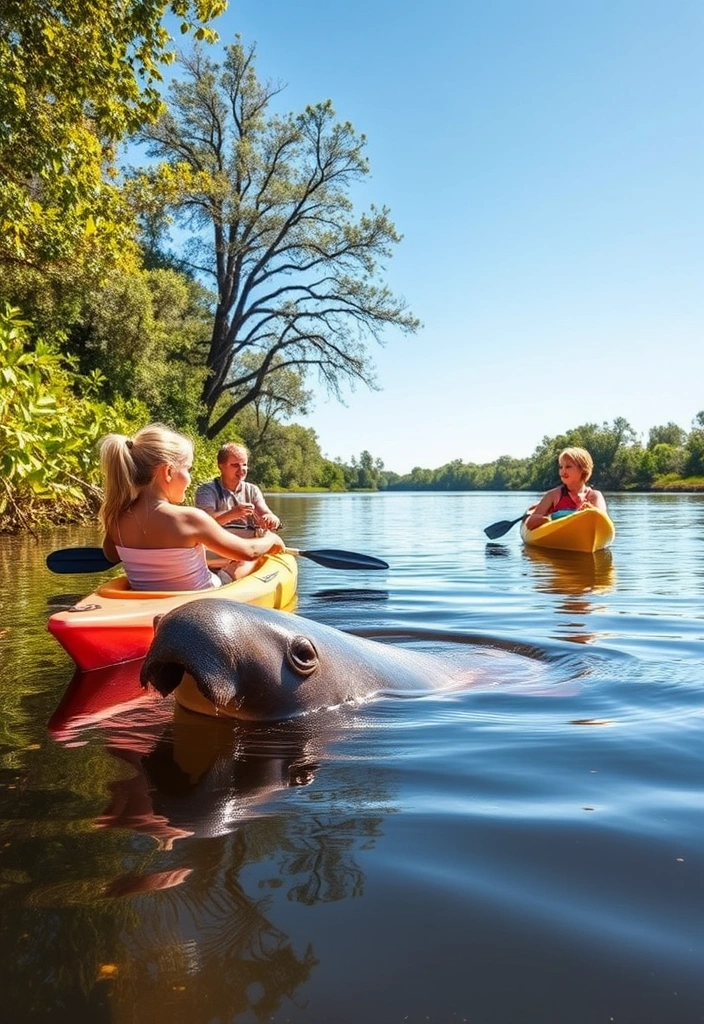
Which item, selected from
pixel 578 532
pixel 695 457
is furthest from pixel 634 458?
pixel 578 532

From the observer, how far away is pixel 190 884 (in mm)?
1994

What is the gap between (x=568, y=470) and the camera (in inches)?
452

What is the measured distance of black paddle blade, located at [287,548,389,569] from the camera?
8.25m

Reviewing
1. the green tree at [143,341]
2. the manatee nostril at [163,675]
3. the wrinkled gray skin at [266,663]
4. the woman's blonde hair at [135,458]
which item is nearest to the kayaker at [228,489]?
the woman's blonde hair at [135,458]

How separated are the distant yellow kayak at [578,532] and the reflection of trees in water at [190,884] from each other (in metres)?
8.83

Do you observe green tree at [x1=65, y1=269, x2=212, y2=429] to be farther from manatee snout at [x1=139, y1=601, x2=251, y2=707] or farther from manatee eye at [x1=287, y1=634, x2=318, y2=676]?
manatee snout at [x1=139, y1=601, x2=251, y2=707]

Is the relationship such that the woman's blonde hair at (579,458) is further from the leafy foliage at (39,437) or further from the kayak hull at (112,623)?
the leafy foliage at (39,437)

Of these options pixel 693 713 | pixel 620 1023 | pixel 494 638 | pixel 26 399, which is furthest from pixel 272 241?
pixel 620 1023

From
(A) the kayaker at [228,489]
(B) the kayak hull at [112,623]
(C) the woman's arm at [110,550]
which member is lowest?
(B) the kayak hull at [112,623]

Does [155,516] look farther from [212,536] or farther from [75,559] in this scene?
[75,559]

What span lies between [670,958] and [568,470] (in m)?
10.2

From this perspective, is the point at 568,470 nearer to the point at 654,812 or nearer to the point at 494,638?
the point at 494,638

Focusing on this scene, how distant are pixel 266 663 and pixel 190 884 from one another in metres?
1.30

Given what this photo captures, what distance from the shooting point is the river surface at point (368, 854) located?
61.6 inches
